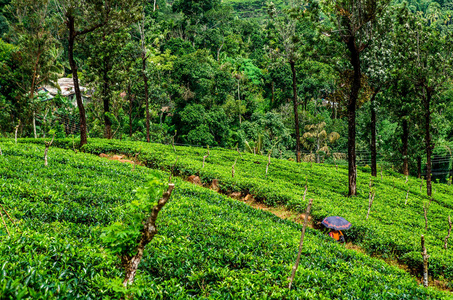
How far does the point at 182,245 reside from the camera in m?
7.29

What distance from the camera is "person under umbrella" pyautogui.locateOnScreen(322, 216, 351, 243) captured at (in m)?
11.2

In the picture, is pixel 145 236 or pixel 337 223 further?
pixel 337 223

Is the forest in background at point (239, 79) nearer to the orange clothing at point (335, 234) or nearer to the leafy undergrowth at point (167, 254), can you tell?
the orange clothing at point (335, 234)

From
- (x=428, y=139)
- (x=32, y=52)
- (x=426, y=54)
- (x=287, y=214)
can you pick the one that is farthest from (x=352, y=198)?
(x=32, y=52)

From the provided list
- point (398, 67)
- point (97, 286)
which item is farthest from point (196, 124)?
point (97, 286)

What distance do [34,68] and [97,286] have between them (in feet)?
99.5

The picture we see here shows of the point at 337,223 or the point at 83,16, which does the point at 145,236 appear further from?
the point at 83,16

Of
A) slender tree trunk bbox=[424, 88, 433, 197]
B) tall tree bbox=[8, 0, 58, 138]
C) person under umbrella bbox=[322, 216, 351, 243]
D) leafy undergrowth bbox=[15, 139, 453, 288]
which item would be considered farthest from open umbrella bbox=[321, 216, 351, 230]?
tall tree bbox=[8, 0, 58, 138]

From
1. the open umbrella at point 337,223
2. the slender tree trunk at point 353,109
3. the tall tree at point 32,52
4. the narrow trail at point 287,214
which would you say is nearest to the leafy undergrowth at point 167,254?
the open umbrella at point 337,223

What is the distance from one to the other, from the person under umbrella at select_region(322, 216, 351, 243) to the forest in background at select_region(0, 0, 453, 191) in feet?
20.3

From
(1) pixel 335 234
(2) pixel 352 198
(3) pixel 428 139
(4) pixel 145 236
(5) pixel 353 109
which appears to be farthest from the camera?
(3) pixel 428 139

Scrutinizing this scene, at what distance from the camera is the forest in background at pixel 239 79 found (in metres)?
17.9

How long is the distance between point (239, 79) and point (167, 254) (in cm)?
4068

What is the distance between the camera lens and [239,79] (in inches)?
1772
